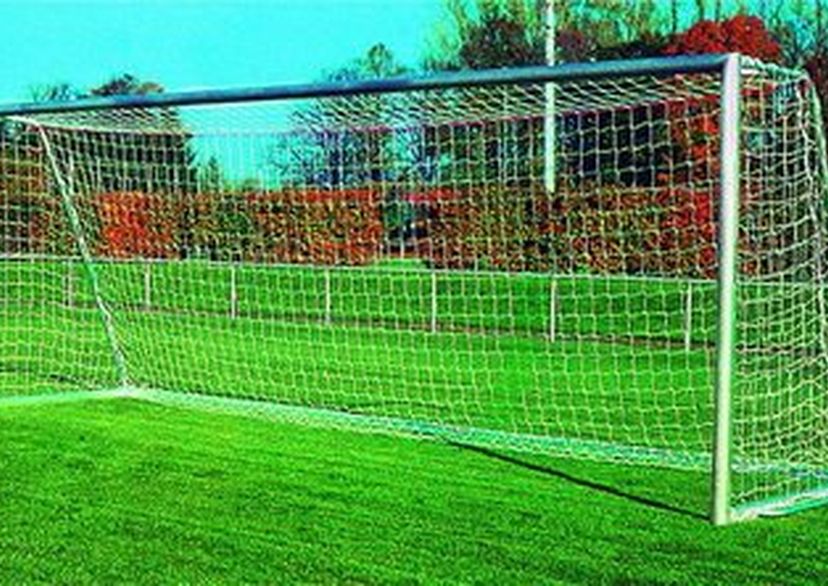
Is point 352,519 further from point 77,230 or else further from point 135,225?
point 135,225

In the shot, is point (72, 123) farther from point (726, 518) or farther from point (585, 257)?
point (585, 257)

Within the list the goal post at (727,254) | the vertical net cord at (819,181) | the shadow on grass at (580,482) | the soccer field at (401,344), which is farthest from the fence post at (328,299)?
the goal post at (727,254)

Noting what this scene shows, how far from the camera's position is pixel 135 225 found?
19.3 meters

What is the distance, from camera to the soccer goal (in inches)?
361

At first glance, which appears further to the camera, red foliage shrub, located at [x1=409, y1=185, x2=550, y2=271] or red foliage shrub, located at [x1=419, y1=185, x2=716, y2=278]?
red foliage shrub, located at [x1=419, y1=185, x2=716, y2=278]

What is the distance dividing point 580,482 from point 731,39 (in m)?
31.4

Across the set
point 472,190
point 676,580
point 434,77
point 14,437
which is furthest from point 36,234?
point 676,580

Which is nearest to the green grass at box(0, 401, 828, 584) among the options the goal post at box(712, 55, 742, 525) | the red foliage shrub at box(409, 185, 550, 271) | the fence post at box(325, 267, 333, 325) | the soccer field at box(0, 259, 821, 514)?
the goal post at box(712, 55, 742, 525)

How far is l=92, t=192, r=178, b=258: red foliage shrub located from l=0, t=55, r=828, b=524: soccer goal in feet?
0.16

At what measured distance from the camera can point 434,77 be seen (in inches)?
343

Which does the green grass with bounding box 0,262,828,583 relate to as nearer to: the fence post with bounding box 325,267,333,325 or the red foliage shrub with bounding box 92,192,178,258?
the fence post with bounding box 325,267,333,325

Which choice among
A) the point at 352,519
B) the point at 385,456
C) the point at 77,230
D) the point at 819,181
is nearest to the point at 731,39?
the point at 77,230

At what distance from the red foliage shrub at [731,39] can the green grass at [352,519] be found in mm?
29963

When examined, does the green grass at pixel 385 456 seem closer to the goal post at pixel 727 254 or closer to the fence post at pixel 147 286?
the fence post at pixel 147 286
